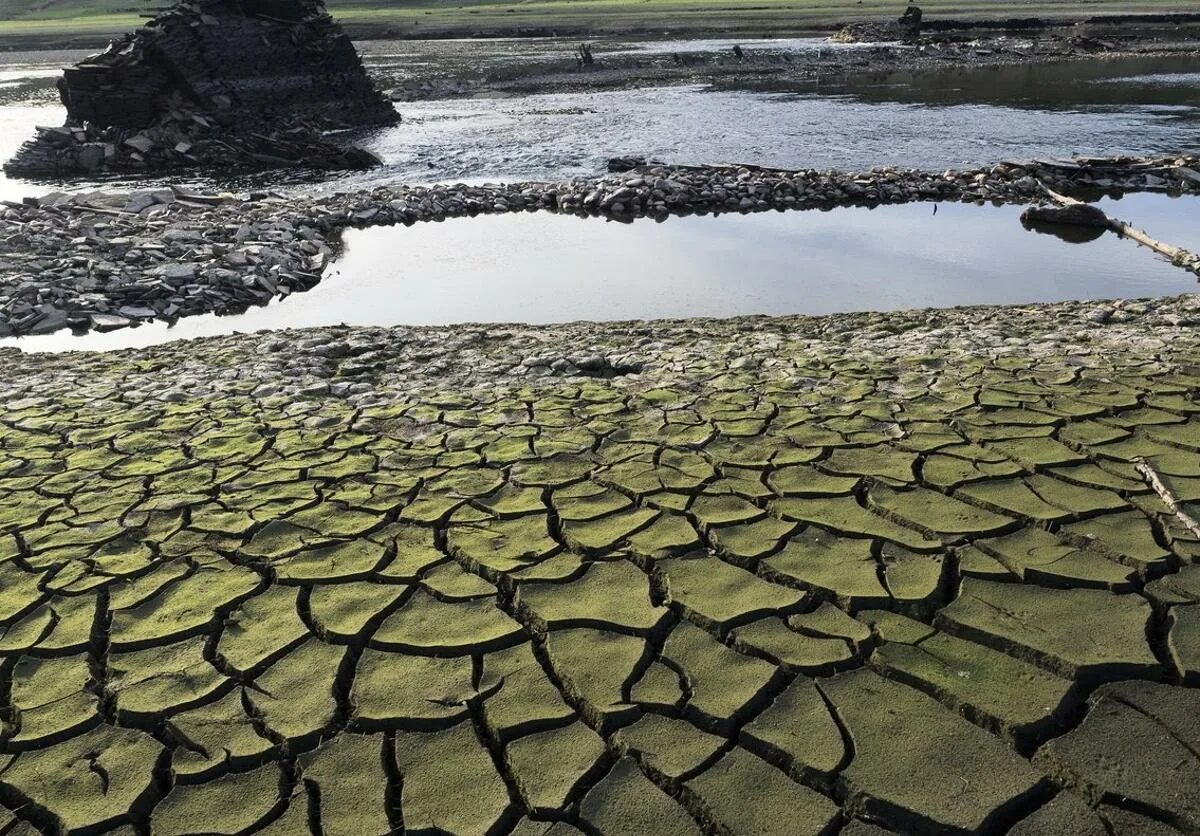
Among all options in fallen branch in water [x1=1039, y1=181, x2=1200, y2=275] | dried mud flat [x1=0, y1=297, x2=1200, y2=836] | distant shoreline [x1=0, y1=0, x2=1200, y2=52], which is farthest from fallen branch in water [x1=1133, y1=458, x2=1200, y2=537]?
distant shoreline [x1=0, y1=0, x2=1200, y2=52]

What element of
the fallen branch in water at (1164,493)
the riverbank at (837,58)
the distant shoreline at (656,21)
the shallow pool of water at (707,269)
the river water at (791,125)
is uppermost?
the distant shoreline at (656,21)

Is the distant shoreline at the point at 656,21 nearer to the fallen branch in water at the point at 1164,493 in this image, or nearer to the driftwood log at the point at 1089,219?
the driftwood log at the point at 1089,219

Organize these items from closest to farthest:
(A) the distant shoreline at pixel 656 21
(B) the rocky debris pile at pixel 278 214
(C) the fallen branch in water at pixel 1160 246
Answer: (B) the rocky debris pile at pixel 278 214 → (C) the fallen branch in water at pixel 1160 246 → (A) the distant shoreline at pixel 656 21

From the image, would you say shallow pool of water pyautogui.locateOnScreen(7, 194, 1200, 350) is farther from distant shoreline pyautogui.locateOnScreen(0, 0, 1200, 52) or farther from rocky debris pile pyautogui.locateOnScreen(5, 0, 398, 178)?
distant shoreline pyautogui.locateOnScreen(0, 0, 1200, 52)

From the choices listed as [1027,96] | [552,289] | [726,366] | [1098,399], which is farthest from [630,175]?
[1027,96]

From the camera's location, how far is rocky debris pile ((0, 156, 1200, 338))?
29.3ft

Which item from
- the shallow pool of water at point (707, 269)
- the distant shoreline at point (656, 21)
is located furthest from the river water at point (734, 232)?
the distant shoreline at point (656, 21)

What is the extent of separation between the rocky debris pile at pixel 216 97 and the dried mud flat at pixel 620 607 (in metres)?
14.8

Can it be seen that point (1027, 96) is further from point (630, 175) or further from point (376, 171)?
point (376, 171)

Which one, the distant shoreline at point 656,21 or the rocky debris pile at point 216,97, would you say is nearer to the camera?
the rocky debris pile at point 216,97

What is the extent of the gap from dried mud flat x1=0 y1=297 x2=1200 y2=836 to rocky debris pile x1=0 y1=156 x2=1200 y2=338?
13.2ft

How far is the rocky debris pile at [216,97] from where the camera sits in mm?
18750

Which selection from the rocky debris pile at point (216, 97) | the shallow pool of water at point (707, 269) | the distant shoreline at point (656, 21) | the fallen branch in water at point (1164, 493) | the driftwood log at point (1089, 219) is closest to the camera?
the fallen branch in water at point (1164, 493)

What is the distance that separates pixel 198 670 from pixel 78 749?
0.39m
